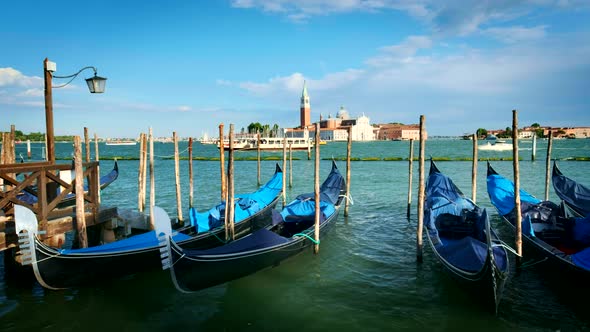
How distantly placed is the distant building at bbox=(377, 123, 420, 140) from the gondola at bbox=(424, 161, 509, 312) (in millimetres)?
99736

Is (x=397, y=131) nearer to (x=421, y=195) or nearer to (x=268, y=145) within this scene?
(x=268, y=145)

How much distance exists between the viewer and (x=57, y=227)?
520 cm

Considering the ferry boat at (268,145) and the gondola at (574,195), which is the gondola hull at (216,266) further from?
the ferry boat at (268,145)

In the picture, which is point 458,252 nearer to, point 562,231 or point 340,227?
point 562,231

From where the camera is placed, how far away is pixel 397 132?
110812 millimetres

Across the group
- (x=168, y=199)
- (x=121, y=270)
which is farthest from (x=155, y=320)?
(x=168, y=199)

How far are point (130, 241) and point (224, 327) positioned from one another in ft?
6.51

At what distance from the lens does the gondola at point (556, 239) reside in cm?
472

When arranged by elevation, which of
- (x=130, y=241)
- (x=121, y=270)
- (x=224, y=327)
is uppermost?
Result: (x=130, y=241)

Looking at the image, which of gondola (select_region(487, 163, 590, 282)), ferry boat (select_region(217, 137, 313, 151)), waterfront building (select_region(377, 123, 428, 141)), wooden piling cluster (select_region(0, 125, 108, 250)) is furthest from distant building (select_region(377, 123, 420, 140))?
wooden piling cluster (select_region(0, 125, 108, 250))

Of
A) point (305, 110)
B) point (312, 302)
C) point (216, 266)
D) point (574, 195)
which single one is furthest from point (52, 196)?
point (305, 110)

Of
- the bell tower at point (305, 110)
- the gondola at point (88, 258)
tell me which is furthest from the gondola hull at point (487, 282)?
the bell tower at point (305, 110)

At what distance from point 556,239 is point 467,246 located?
7.75ft

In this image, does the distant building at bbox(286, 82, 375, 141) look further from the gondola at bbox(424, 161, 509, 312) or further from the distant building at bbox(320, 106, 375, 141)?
the gondola at bbox(424, 161, 509, 312)
